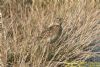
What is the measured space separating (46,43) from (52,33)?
0.36m

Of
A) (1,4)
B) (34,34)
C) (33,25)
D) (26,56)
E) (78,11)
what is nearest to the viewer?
(26,56)

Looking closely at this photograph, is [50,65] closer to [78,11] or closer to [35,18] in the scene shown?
[35,18]

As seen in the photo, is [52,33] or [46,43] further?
[52,33]

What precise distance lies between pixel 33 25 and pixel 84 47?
67cm

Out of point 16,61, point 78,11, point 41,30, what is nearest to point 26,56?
point 16,61

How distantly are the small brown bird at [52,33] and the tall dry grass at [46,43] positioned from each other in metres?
Answer: 0.05

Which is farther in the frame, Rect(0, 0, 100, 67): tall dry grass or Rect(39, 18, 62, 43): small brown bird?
Rect(39, 18, 62, 43): small brown bird

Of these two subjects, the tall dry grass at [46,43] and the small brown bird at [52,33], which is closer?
the tall dry grass at [46,43]

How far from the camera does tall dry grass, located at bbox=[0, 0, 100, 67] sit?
3.17 metres

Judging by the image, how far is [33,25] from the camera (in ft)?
12.3

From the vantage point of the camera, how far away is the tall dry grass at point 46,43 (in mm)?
3174

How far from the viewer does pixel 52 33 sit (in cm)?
360

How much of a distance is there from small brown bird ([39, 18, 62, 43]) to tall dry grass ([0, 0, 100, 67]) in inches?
1.8

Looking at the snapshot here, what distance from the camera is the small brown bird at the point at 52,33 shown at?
335cm
